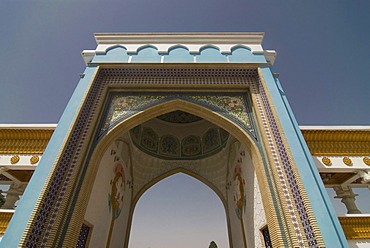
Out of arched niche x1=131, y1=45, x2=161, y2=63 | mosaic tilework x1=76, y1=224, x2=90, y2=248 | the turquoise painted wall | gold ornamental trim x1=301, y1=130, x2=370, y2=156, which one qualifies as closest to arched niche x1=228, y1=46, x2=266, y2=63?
the turquoise painted wall

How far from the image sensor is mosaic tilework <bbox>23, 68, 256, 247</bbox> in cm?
293

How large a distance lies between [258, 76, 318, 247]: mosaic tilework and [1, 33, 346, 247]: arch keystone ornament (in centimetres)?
2

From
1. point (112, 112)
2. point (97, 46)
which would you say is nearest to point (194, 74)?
point (112, 112)

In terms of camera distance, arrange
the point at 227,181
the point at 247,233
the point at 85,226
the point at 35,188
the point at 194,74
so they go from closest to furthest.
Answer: the point at 35,188, the point at 85,226, the point at 194,74, the point at 247,233, the point at 227,181

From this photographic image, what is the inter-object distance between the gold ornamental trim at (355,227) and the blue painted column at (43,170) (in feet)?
15.8

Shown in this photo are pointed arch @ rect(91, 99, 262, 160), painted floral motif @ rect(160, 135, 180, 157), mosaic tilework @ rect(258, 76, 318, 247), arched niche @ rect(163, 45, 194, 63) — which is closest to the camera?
mosaic tilework @ rect(258, 76, 318, 247)

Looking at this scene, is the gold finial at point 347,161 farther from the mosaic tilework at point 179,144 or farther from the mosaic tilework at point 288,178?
the mosaic tilework at point 179,144

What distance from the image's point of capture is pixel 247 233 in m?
5.39

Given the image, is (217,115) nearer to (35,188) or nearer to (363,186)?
(35,188)

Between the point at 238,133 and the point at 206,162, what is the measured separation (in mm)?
3851

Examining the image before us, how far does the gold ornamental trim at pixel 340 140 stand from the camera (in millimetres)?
4328

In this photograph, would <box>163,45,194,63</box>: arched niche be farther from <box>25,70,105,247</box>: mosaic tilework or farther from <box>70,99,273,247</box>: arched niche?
<box>25,70,105,247</box>: mosaic tilework

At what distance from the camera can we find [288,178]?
336 cm

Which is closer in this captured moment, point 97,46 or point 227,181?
point 97,46
